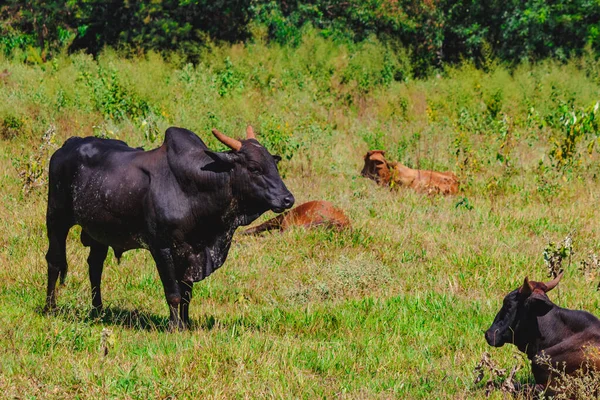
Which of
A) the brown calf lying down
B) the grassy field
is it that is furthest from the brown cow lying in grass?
the brown calf lying down

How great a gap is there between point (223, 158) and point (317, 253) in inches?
96.3

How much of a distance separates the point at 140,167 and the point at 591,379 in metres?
3.61

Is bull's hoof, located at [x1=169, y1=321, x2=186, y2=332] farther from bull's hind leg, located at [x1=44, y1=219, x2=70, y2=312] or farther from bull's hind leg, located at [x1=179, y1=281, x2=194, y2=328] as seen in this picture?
bull's hind leg, located at [x1=44, y1=219, x2=70, y2=312]

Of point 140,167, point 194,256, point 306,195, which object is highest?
point 140,167

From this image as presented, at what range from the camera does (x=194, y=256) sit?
247 inches

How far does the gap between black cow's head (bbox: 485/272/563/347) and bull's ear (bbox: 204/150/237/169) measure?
2.23m

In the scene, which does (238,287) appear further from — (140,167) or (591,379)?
(591,379)

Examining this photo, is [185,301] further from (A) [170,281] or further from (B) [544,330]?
(B) [544,330]

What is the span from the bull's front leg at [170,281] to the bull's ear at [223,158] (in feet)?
2.51

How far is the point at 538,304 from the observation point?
489 cm

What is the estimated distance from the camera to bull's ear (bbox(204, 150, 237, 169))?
20.0 ft

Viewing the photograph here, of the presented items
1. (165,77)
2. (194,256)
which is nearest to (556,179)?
(194,256)

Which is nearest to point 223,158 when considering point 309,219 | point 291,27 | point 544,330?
point 544,330

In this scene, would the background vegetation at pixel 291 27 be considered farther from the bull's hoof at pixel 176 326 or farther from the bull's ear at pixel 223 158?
the bull's hoof at pixel 176 326
